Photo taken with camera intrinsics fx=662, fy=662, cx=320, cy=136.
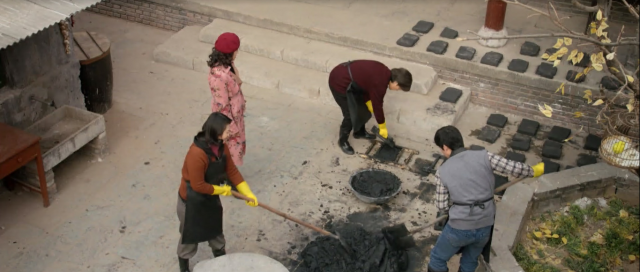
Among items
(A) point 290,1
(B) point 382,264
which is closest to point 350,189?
(B) point 382,264

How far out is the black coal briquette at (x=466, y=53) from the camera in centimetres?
895

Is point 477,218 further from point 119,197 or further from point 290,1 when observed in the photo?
point 290,1

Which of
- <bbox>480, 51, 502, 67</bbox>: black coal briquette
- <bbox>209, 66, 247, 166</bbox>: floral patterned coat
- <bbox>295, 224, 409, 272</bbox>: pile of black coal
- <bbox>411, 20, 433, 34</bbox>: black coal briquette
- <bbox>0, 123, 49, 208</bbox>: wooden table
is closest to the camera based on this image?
<bbox>295, 224, 409, 272</bbox>: pile of black coal

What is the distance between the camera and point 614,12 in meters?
9.73

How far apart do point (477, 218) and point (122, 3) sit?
794cm

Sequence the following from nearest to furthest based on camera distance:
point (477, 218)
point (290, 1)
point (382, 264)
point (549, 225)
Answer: point (477, 218)
point (382, 264)
point (549, 225)
point (290, 1)

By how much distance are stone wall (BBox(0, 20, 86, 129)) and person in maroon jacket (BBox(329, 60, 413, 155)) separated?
10.4ft

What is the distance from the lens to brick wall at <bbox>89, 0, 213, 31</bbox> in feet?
35.0

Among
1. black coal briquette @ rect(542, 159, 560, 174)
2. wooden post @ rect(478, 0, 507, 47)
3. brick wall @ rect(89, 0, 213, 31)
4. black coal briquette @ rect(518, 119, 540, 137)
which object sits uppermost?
wooden post @ rect(478, 0, 507, 47)

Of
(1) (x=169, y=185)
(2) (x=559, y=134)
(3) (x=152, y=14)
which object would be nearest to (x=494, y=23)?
(2) (x=559, y=134)

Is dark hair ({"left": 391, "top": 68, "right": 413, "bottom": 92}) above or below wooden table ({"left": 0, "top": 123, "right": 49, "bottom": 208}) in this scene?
above

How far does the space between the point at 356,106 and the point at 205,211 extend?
2580mm

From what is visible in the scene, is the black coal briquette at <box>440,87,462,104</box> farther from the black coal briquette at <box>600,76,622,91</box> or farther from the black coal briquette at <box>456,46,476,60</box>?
the black coal briquette at <box>600,76,622,91</box>

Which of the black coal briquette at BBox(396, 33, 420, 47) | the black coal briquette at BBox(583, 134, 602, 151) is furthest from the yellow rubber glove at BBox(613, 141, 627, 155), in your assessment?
the black coal briquette at BBox(396, 33, 420, 47)
